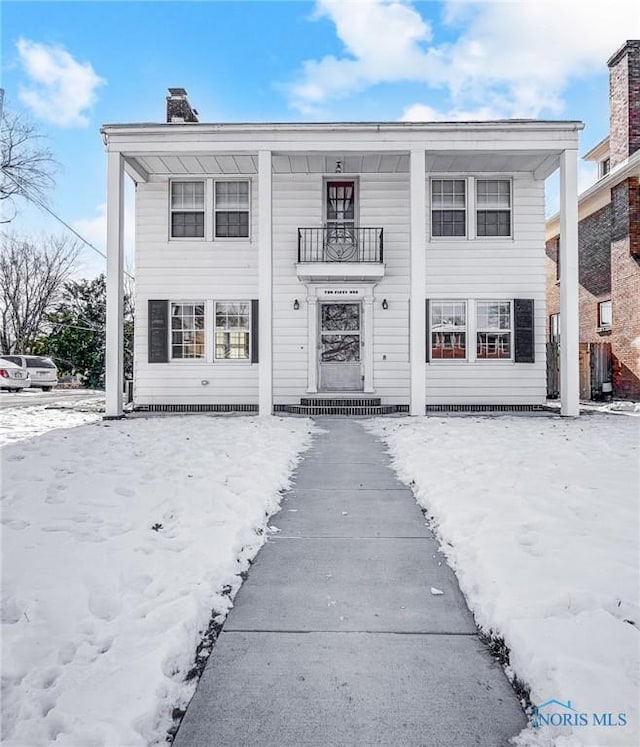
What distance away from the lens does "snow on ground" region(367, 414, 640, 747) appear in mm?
1820

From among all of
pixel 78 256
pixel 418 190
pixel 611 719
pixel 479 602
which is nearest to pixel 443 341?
pixel 418 190

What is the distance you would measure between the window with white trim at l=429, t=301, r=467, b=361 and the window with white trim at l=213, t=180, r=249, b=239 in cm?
486

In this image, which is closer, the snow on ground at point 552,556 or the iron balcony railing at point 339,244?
the snow on ground at point 552,556

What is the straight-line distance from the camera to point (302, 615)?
247cm

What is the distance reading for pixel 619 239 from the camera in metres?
13.8

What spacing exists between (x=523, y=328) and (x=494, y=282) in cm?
125

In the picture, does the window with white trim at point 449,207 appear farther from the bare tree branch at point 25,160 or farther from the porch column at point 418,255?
the bare tree branch at point 25,160

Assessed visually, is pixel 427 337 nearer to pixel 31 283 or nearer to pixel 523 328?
pixel 523 328

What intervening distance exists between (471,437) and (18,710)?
632 cm

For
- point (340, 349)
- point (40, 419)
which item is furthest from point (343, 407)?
point (40, 419)

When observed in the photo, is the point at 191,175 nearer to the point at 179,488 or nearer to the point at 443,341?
the point at 443,341

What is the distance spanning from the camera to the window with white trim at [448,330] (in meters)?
11.6

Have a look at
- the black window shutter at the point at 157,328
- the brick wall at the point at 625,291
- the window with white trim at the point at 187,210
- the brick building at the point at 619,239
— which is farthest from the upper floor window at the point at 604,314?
the black window shutter at the point at 157,328

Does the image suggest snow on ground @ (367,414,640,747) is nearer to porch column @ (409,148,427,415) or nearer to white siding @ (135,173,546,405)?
porch column @ (409,148,427,415)
